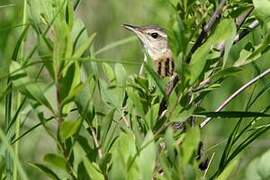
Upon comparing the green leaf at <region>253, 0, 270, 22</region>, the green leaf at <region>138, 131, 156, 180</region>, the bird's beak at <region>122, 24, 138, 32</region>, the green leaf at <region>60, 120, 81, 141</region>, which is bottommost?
the bird's beak at <region>122, 24, 138, 32</region>

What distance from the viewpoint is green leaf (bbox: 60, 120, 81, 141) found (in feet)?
5.99

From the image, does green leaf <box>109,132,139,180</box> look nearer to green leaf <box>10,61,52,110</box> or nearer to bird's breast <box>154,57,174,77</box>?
green leaf <box>10,61,52,110</box>

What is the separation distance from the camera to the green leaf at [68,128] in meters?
1.83

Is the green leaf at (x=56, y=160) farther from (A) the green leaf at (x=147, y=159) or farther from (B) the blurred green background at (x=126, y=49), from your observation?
(B) the blurred green background at (x=126, y=49)

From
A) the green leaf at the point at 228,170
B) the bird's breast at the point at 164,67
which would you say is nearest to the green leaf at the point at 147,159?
the green leaf at the point at 228,170

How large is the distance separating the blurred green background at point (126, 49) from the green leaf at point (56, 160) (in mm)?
1188

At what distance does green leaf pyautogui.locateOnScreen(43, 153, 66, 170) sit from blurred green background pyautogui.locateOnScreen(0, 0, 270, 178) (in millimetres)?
1188

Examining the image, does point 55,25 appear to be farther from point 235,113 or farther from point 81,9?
point 81,9

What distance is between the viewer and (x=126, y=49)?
5188 mm

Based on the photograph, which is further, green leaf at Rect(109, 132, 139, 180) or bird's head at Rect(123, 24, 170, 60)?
bird's head at Rect(123, 24, 170, 60)

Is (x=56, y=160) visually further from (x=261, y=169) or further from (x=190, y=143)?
(x=261, y=169)

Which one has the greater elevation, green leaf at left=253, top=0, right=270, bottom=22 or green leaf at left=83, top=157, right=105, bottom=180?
green leaf at left=253, top=0, right=270, bottom=22

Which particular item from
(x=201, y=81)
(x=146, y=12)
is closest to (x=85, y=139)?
(x=201, y=81)

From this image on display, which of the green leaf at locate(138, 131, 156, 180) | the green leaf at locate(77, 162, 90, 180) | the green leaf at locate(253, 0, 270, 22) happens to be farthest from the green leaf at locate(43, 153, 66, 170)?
the green leaf at locate(253, 0, 270, 22)
